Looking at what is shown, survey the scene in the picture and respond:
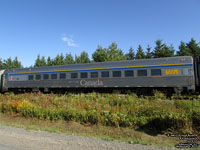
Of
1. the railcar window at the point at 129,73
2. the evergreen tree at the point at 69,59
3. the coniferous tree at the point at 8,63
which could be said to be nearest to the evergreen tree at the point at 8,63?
the coniferous tree at the point at 8,63

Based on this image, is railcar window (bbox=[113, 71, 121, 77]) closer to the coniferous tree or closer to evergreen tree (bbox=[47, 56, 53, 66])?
evergreen tree (bbox=[47, 56, 53, 66])

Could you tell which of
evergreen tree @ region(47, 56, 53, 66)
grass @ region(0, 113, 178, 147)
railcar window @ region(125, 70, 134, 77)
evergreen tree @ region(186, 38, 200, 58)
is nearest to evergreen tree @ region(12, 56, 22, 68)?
evergreen tree @ region(47, 56, 53, 66)

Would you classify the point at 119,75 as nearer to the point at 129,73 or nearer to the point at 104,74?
the point at 129,73

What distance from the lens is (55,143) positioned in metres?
4.50

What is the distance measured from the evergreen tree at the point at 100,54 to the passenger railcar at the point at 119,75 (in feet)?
70.2

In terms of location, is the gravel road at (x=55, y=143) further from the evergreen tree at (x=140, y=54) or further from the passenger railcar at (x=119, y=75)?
the evergreen tree at (x=140, y=54)

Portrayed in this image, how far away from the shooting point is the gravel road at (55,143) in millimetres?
4133

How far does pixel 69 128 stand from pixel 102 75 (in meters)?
9.14

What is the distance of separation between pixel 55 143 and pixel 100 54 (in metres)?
34.7

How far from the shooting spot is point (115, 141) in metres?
4.62

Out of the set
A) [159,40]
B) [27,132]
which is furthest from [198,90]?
[159,40]

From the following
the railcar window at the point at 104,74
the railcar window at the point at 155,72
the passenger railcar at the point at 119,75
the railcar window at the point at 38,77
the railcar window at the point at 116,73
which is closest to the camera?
the passenger railcar at the point at 119,75

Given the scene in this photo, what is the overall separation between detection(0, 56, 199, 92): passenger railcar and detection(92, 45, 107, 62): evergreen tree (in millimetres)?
21385

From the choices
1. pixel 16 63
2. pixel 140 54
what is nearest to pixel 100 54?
pixel 140 54
